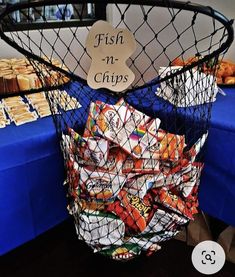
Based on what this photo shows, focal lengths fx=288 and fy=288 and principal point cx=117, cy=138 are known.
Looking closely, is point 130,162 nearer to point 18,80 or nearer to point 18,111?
point 18,111

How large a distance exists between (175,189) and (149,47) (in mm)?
826

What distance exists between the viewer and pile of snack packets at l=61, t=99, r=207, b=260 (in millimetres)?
654

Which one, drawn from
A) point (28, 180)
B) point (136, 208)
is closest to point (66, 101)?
point (28, 180)

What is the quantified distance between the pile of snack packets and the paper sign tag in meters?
0.14

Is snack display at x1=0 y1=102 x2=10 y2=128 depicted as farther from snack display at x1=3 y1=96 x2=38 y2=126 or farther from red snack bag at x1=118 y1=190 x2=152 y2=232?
red snack bag at x1=118 y1=190 x2=152 y2=232

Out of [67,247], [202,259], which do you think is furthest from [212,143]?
[67,247]

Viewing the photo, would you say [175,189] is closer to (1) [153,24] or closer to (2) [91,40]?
(2) [91,40]

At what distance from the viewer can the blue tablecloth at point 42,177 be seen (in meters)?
0.67

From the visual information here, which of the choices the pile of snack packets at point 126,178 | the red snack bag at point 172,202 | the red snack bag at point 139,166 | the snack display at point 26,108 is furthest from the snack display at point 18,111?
the red snack bag at point 172,202

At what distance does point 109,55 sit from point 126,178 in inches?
11.4

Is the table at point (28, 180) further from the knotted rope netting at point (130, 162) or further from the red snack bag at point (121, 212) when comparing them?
the red snack bag at point (121, 212)

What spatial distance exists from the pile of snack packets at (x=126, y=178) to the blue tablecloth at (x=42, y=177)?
55 millimetres

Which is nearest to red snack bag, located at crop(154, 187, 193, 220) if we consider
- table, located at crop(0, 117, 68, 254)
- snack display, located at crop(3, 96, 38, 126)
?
table, located at crop(0, 117, 68, 254)

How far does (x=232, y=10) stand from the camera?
1.09 metres
